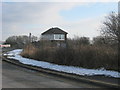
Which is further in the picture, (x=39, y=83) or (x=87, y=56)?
(x=87, y=56)

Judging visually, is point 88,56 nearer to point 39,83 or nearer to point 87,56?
point 87,56

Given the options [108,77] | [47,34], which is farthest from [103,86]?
[47,34]

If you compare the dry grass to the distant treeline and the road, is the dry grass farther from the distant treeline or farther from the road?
the road

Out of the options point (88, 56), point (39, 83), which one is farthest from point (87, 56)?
point (39, 83)

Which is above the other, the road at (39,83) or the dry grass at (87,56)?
the dry grass at (87,56)

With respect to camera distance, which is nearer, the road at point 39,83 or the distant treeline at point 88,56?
the road at point 39,83

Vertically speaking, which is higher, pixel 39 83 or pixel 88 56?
pixel 88 56

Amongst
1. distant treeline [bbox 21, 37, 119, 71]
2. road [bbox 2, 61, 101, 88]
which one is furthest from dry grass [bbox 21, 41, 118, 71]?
road [bbox 2, 61, 101, 88]

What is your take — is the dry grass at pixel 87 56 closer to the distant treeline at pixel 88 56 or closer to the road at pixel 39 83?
the distant treeline at pixel 88 56

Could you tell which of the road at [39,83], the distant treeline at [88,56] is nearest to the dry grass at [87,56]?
the distant treeline at [88,56]

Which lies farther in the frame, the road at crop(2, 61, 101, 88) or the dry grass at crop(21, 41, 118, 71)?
the dry grass at crop(21, 41, 118, 71)

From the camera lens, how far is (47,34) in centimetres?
9900

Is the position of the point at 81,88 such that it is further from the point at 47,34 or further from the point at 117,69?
the point at 47,34

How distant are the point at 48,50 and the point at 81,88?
50.9 ft
